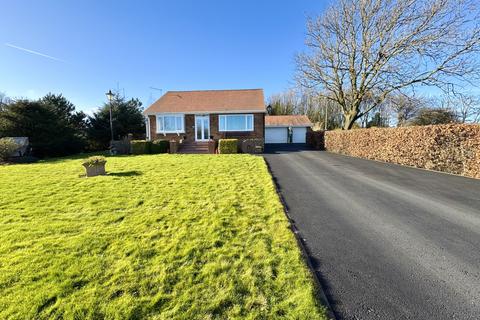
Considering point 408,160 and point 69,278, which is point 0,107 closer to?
point 69,278

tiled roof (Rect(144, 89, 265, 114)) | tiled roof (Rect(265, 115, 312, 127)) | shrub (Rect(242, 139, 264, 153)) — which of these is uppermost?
tiled roof (Rect(144, 89, 265, 114))

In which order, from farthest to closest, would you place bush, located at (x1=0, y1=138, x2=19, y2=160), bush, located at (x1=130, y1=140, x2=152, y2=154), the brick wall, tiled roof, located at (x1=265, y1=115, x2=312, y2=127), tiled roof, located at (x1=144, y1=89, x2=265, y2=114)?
1. tiled roof, located at (x1=265, y1=115, x2=312, y2=127)
2. tiled roof, located at (x1=144, y1=89, x2=265, y2=114)
3. bush, located at (x1=130, y1=140, x2=152, y2=154)
4. bush, located at (x1=0, y1=138, x2=19, y2=160)
5. the brick wall

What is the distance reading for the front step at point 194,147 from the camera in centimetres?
1755

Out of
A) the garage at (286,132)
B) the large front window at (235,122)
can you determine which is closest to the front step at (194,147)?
the large front window at (235,122)

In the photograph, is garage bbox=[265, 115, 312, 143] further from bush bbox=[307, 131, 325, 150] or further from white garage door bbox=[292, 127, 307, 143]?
bush bbox=[307, 131, 325, 150]

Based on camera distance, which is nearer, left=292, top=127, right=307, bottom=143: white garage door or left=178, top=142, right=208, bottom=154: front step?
left=178, top=142, right=208, bottom=154: front step

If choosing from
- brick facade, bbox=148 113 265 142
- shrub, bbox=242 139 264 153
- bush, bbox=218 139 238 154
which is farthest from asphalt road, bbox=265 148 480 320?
brick facade, bbox=148 113 265 142

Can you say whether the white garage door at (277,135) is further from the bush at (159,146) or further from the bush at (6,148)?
the bush at (6,148)

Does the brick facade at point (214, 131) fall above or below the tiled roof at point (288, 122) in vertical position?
below

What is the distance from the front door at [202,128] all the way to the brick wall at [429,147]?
37.7ft

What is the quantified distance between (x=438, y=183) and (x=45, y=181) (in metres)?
Result: 12.3

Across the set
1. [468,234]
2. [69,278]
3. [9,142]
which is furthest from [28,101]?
[468,234]

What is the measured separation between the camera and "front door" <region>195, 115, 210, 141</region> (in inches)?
768

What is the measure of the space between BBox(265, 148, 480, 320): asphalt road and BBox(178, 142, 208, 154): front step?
38.7 feet
